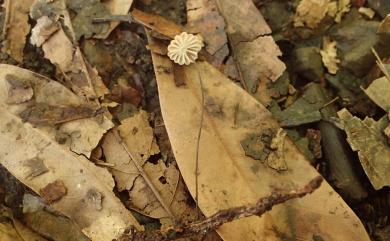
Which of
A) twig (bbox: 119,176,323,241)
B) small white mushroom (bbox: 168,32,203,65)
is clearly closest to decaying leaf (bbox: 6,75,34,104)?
small white mushroom (bbox: 168,32,203,65)

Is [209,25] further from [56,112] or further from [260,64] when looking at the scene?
[56,112]

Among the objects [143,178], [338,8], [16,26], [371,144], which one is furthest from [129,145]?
[338,8]

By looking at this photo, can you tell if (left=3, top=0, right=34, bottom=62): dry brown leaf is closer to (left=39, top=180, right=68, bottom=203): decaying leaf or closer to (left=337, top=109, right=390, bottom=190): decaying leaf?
(left=39, top=180, right=68, bottom=203): decaying leaf

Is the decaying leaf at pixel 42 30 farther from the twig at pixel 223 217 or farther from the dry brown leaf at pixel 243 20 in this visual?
the twig at pixel 223 217

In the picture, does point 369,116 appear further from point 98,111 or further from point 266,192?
point 98,111

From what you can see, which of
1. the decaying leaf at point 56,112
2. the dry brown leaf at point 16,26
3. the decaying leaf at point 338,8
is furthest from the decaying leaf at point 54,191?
the decaying leaf at point 338,8

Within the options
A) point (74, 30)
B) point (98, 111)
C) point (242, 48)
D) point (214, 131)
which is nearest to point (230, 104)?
point (214, 131)
